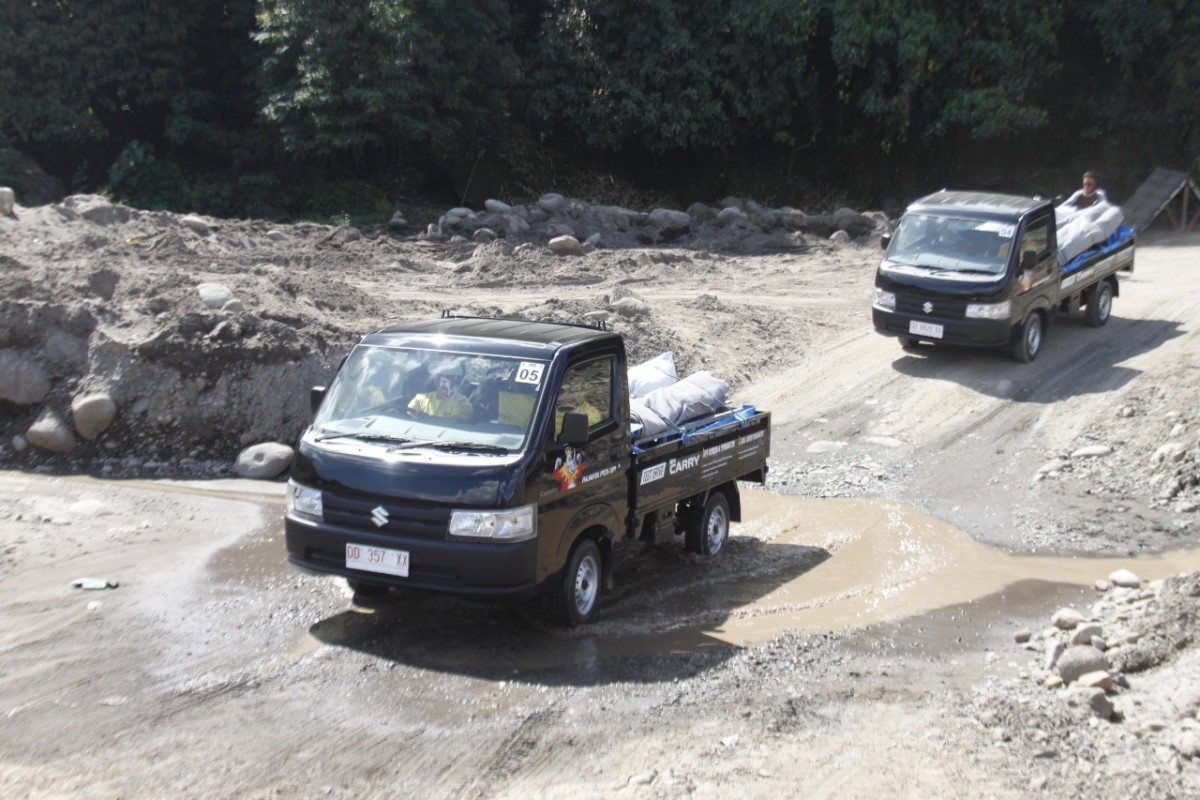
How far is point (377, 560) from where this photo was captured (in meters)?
7.66

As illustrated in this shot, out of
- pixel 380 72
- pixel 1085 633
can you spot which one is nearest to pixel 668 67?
pixel 380 72

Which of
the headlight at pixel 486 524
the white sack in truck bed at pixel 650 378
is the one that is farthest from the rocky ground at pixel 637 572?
the white sack in truck bed at pixel 650 378

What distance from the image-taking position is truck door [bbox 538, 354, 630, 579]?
25.9 ft

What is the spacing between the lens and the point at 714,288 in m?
21.2

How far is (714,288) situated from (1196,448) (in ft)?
32.2

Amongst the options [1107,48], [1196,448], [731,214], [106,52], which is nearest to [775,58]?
[731,214]

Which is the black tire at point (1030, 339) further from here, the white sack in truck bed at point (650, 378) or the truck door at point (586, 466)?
the truck door at point (586, 466)

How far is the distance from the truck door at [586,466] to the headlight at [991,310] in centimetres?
836

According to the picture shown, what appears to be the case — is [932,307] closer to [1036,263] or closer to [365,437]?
[1036,263]

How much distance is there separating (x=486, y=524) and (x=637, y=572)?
268 cm

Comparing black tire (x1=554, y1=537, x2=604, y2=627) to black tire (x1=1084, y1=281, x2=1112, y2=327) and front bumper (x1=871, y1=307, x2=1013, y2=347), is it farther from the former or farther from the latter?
black tire (x1=1084, y1=281, x2=1112, y2=327)

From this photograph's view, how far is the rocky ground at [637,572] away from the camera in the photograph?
20.8ft

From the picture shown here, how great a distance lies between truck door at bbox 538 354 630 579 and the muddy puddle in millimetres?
647

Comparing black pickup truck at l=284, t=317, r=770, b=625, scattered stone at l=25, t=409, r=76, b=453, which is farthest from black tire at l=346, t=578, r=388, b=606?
scattered stone at l=25, t=409, r=76, b=453
